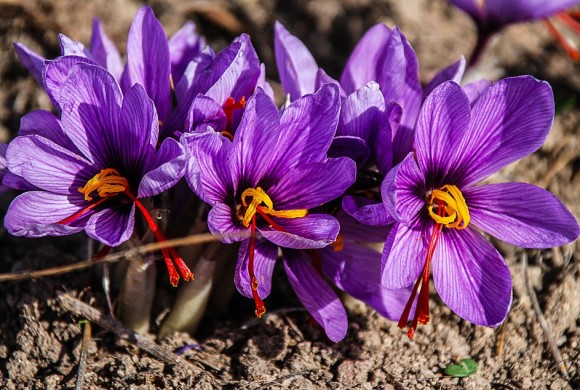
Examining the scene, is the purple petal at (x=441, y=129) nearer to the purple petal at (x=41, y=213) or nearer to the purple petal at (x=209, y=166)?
the purple petal at (x=209, y=166)

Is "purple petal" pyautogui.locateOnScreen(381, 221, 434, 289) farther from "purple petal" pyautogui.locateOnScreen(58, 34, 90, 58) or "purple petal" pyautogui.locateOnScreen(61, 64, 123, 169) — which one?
"purple petal" pyautogui.locateOnScreen(58, 34, 90, 58)

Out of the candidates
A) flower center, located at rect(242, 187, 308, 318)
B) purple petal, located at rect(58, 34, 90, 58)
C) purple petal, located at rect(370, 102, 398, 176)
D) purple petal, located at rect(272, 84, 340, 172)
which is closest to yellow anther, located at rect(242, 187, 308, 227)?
flower center, located at rect(242, 187, 308, 318)

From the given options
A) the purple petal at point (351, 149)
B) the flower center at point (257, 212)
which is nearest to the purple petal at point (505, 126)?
the purple petal at point (351, 149)

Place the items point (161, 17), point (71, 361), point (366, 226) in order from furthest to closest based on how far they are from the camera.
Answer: point (161, 17) → point (71, 361) → point (366, 226)

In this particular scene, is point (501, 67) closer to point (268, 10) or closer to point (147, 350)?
point (268, 10)

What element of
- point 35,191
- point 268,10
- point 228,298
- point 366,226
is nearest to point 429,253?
point 366,226
